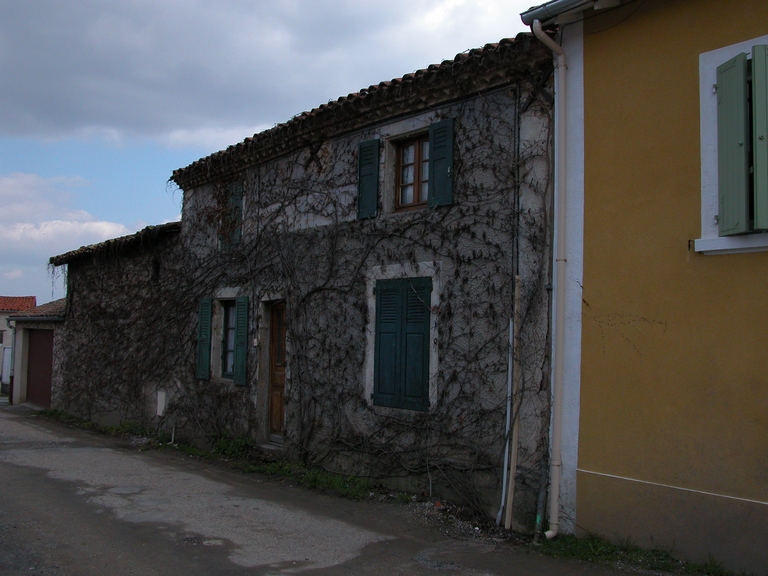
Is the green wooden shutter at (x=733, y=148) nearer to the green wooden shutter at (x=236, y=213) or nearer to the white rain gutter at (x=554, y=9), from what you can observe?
the white rain gutter at (x=554, y=9)

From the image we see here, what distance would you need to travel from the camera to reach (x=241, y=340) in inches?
427

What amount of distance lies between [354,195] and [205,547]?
4.80m

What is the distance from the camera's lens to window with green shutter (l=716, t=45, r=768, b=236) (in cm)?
516

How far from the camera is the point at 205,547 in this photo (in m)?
5.96

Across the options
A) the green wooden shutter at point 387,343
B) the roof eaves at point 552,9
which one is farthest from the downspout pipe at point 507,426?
the roof eaves at point 552,9

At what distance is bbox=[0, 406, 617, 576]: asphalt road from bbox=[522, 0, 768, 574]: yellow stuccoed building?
3.04 feet

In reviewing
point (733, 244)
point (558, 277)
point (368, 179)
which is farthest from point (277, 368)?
point (733, 244)

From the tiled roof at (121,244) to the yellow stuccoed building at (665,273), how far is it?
8739 millimetres

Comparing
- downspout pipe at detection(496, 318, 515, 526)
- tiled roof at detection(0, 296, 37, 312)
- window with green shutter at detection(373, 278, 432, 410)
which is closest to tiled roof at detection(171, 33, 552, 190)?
window with green shutter at detection(373, 278, 432, 410)

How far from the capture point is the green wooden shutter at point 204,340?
11664mm

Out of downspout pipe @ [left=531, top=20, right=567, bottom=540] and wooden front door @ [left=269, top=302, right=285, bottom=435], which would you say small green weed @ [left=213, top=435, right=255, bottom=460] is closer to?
wooden front door @ [left=269, top=302, right=285, bottom=435]

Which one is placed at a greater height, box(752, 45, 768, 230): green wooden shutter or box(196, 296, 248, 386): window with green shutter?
box(752, 45, 768, 230): green wooden shutter

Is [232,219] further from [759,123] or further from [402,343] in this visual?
[759,123]

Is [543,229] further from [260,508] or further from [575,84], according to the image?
[260,508]
